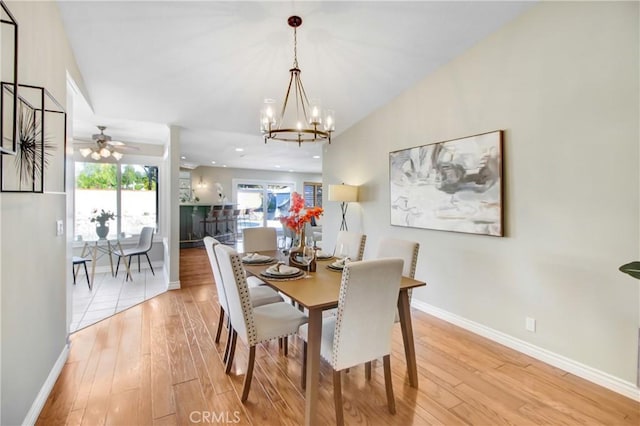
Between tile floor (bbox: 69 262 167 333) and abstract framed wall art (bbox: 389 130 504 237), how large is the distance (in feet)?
11.7

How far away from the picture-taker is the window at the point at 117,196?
17.7 feet

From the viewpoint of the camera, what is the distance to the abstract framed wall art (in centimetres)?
289

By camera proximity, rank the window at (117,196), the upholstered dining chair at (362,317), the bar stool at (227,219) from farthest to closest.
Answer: the bar stool at (227,219)
the window at (117,196)
the upholstered dining chair at (362,317)

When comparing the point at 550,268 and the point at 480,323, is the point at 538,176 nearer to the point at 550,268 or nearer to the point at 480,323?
the point at 550,268

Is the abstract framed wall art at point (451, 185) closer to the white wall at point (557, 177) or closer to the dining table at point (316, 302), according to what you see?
the white wall at point (557, 177)

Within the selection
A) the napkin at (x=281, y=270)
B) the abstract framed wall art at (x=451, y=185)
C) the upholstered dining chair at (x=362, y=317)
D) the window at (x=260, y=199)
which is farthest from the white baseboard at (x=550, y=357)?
the window at (x=260, y=199)

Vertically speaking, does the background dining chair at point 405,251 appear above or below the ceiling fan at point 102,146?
below

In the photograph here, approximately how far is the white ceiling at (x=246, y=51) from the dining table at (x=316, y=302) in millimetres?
2079

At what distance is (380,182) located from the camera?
4.26 metres

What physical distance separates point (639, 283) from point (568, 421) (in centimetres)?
105

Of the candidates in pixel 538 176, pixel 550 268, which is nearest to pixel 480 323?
pixel 550 268

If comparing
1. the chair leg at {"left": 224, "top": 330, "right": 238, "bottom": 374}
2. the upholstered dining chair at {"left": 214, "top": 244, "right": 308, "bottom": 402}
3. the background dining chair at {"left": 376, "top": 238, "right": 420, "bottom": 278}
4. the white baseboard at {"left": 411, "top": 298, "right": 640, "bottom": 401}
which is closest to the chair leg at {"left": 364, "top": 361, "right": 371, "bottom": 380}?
the upholstered dining chair at {"left": 214, "top": 244, "right": 308, "bottom": 402}

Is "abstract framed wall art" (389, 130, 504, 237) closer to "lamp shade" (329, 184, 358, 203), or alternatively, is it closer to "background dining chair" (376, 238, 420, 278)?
"lamp shade" (329, 184, 358, 203)

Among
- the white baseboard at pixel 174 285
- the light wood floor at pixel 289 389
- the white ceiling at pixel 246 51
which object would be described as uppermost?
the white ceiling at pixel 246 51
